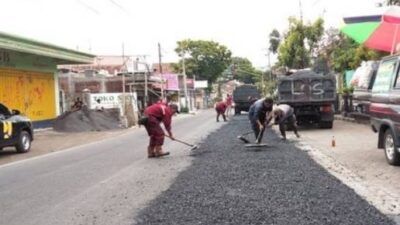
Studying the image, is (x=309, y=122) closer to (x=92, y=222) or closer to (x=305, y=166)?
(x=305, y=166)

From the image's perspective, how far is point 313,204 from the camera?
307 inches

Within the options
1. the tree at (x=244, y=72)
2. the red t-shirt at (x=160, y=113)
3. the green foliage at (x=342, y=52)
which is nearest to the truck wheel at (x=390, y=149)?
the red t-shirt at (x=160, y=113)

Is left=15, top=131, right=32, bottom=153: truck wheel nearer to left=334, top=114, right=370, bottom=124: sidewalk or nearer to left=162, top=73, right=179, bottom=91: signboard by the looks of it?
left=334, top=114, right=370, bottom=124: sidewalk

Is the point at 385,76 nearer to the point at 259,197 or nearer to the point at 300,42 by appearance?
the point at 259,197

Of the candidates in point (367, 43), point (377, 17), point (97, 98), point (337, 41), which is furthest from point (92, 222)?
point (337, 41)

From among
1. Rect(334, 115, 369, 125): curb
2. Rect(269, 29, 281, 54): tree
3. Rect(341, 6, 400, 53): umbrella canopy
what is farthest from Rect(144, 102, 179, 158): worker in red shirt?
Rect(269, 29, 281, 54): tree

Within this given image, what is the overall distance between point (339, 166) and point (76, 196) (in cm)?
553

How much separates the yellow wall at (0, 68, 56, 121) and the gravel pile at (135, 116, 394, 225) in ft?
59.6

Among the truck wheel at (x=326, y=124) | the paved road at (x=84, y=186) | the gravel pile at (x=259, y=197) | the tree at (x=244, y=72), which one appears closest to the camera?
the gravel pile at (x=259, y=197)

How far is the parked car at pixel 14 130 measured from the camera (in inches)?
728

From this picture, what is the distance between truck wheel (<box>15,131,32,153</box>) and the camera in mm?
19531

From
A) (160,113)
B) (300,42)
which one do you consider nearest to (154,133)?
(160,113)

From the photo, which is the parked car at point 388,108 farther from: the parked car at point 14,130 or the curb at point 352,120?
the curb at point 352,120

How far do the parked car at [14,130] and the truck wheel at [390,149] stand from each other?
1113 centimetres
